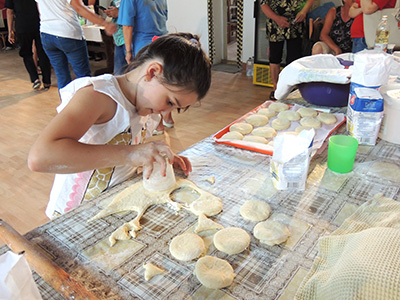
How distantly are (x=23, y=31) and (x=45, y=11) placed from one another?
5.58 ft

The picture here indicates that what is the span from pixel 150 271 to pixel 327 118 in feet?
3.54

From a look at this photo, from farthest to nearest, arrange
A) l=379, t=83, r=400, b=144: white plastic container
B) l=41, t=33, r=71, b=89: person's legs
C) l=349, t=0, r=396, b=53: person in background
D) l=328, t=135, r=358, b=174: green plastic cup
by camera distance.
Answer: l=41, t=33, r=71, b=89: person's legs → l=349, t=0, r=396, b=53: person in background → l=379, t=83, r=400, b=144: white plastic container → l=328, t=135, r=358, b=174: green plastic cup

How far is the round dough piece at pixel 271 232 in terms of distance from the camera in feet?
2.49

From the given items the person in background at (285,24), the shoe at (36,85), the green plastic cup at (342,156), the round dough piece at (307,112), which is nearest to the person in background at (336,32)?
the person in background at (285,24)

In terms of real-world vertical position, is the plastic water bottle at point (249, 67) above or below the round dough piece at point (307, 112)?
below

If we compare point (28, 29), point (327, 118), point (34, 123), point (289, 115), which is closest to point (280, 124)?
point (289, 115)

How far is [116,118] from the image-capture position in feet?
3.19

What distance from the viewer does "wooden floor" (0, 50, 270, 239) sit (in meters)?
2.03

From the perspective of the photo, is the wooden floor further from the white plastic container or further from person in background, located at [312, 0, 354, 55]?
the white plastic container

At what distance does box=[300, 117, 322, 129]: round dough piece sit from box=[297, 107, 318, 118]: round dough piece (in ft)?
0.24

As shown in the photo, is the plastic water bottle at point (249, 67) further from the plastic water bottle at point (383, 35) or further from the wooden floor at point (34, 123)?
the plastic water bottle at point (383, 35)

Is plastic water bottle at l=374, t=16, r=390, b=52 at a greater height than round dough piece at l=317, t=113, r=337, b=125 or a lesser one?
greater

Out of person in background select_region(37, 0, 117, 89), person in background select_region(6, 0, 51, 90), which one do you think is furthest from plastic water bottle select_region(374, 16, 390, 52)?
person in background select_region(6, 0, 51, 90)

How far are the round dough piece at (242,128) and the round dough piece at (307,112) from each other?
0.28m
